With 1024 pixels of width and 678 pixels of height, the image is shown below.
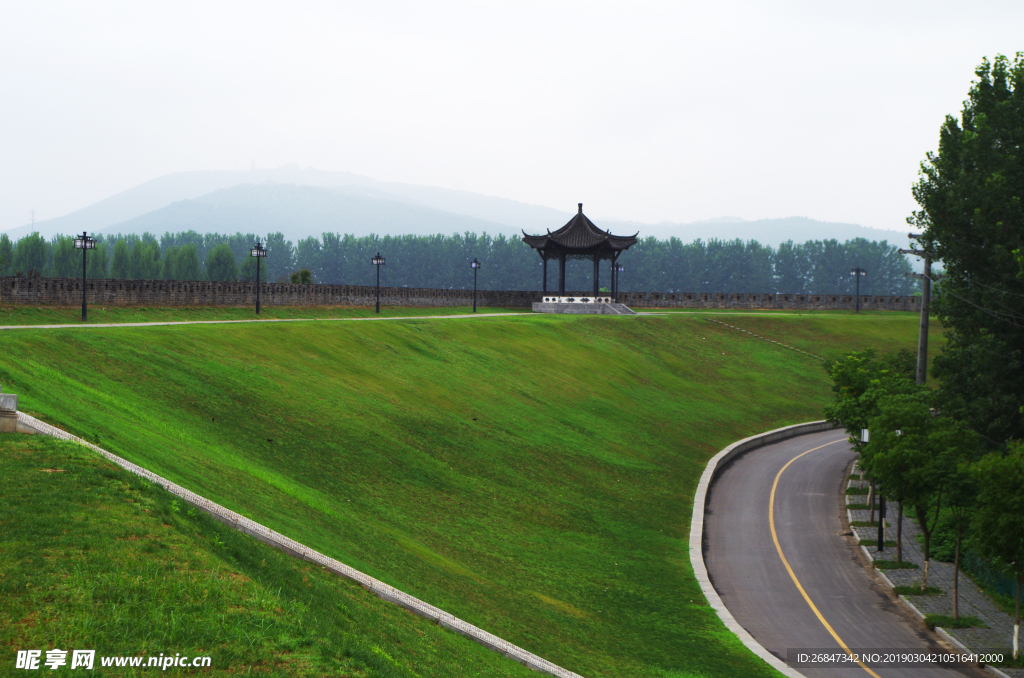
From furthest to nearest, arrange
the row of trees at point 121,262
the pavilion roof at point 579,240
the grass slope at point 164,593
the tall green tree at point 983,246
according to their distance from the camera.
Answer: the row of trees at point 121,262 < the pavilion roof at point 579,240 < the tall green tree at point 983,246 < the grass slope at point 164,593

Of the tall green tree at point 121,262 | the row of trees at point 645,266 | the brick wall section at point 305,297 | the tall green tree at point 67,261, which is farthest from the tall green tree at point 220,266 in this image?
the brick wall section at point 305,297

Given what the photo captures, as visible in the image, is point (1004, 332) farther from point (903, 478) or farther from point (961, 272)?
point (903, 478)

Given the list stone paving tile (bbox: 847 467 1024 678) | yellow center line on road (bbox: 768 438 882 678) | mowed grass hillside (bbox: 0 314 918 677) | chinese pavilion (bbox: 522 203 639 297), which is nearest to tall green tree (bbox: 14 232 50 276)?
chinese pavilion (bbox: 522 203 639 297)

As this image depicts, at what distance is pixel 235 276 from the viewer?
11812cm

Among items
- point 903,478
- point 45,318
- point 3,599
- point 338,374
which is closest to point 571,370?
point 338,374

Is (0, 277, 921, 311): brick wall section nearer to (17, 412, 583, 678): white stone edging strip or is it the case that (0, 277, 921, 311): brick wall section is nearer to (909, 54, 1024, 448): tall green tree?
(17, 412, 583, 678): white stone edging strip

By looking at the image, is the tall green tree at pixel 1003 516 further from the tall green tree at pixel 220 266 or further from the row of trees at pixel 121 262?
the tall green tree at pixel 220 266

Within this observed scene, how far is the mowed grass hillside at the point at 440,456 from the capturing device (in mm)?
17281

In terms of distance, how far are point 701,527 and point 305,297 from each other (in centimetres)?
3231

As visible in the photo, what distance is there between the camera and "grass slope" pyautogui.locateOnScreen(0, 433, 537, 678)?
9078 mm

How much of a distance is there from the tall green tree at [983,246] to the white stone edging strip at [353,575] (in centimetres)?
2367

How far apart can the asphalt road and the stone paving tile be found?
685 millimetres

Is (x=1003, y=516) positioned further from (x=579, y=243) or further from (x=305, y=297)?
(x=579, y=243)

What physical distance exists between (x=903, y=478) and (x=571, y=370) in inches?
974
